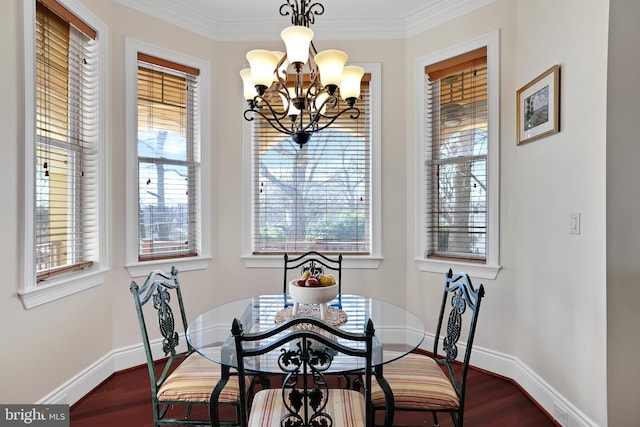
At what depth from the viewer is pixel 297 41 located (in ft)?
5.85

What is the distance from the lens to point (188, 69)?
313 centimetres

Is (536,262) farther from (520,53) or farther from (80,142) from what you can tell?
(80,142)

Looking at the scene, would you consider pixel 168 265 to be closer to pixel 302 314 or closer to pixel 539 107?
pixel 302 314

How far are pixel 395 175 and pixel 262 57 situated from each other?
1.81 m

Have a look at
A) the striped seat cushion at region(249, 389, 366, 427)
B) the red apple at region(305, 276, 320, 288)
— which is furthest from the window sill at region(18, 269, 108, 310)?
the red apple at region(305, 276, 320, 288)

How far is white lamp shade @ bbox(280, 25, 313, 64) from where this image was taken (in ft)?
5.81

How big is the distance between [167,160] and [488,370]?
122 inches

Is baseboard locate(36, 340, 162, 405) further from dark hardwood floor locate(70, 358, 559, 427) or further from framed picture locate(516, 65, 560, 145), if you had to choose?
framed picture locate(516, 65, 560, 145)

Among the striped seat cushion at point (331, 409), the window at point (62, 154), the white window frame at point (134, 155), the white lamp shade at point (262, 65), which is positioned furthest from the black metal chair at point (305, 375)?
the white window frame at point (134, 155)

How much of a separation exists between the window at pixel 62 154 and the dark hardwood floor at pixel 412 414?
30.1 inches

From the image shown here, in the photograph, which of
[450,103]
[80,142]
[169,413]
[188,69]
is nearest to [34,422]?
[169,413]

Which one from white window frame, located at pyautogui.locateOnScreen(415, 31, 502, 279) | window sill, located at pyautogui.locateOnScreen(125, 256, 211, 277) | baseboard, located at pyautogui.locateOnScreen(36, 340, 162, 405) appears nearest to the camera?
baseboard, located at pyautogui.locateOnScreen(36, 340, 162, 405)

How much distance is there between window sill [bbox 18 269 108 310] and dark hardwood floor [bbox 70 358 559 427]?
0.75m

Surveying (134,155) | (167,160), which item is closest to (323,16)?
(167,160)
